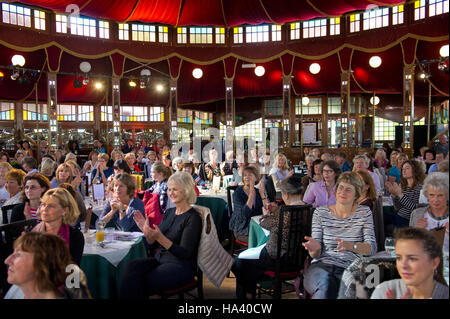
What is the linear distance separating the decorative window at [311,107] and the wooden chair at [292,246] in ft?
42.3

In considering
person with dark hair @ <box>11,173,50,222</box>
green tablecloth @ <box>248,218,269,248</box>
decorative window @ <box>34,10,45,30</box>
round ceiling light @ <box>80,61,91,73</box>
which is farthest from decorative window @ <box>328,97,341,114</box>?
person with dark hair @ <box>11,173,50,222</box>

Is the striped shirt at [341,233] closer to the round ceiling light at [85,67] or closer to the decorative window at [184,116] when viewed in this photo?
the round ceiling light at [85,67]

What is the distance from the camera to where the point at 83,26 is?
12.2 m

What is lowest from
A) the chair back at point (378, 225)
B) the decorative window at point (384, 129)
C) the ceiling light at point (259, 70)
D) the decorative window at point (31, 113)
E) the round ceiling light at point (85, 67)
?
the chair back at point (378, 225)

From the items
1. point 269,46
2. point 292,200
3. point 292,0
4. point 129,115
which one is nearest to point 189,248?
point 292,200

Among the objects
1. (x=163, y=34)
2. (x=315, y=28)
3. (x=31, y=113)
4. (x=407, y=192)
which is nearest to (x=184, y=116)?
(x=163, y=34)

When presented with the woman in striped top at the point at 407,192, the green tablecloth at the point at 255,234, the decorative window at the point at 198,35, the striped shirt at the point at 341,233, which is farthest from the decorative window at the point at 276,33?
the striped shirt at the point at 341,233

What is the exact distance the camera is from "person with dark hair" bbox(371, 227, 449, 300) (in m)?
1.49

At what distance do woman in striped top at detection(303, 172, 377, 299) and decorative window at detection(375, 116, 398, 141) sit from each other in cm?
1369

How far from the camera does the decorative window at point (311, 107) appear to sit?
15383 mm

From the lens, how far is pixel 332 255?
2643mm

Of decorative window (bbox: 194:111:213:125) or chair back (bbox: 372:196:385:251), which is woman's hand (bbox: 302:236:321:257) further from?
decorative window (bbox: 194:111:213:125)

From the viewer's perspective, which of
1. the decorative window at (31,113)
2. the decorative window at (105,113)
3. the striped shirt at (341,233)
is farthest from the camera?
the decorative window at (105,113)

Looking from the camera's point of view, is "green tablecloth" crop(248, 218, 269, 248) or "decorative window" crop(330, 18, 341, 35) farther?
"decorative window" crop(330, 18, 341, 35)
